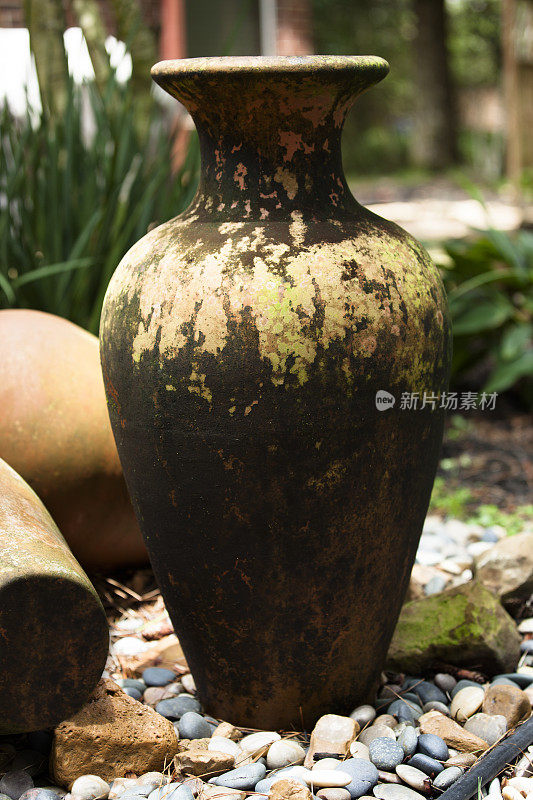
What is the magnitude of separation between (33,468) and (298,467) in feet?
2.74

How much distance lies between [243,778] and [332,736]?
0.63 ft

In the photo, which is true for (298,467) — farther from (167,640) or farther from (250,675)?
(167,640)

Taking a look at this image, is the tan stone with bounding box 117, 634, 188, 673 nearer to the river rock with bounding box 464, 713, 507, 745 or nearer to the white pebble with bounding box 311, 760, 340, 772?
the white pebble with bounding box 311, 760, 340, 772

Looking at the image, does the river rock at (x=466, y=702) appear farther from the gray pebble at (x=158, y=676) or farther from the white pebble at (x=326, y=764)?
the gray pebble at (x=158, y=676)

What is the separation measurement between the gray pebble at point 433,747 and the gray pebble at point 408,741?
1 centimetres

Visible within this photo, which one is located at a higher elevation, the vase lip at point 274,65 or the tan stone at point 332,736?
the vase lip at point 274,65

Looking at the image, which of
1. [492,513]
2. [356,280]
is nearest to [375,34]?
[492,513]

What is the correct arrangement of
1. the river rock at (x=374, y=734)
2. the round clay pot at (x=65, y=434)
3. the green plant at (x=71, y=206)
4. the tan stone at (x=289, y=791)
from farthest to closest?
the green plant at (x=71, y=206) → the round clay pot at (x=65, y=434) → the river rock at (x=374, y=734) → the tan stone at (x=289, y=791)

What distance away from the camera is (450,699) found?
1.76 m

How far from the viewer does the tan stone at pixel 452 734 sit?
60.5 inches

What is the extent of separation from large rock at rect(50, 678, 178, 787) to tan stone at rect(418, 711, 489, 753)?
480 millimetres

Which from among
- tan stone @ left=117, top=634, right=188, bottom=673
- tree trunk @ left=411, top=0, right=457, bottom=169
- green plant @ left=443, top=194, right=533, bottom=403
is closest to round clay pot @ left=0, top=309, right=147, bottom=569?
tan stone @ left=117, top=634, right=188, bottom=673

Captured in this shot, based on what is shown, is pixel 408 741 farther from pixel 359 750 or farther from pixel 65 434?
pixel 65 434

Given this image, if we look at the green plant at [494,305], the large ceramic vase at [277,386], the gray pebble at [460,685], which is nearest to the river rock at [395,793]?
the large ceramic vase at [277,386]
